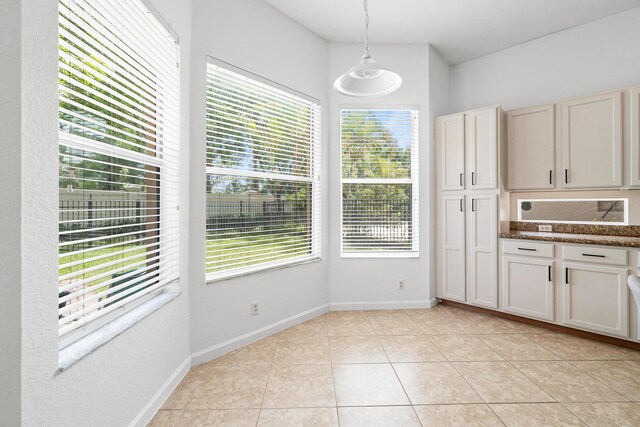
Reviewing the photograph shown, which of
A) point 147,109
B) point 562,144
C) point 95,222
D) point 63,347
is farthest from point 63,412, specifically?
point 562,144

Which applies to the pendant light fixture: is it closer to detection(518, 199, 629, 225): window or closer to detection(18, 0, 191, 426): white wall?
detection(18, 0, 191, 426): white wall

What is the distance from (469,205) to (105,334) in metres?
3.51

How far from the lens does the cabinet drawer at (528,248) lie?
3006 mm

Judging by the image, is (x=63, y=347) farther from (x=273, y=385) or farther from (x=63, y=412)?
(x=273, y=385)

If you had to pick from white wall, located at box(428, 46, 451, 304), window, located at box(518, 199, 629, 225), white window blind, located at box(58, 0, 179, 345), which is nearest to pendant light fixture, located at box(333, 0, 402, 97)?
white window blind, located at box(58, 0, 179, 345)

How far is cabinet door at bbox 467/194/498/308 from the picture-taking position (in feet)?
10.9

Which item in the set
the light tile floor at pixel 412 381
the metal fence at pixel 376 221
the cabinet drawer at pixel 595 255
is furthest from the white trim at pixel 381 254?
the cabinet drawer at pixel 595 255

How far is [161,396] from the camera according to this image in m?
1.91

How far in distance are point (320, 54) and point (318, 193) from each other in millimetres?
1599

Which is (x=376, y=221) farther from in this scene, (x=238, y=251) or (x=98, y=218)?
(x=98, y=218)

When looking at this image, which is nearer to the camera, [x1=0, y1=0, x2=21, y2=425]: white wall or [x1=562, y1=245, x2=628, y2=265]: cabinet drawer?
[x1=0, y1=0, x2=21, y2=425]: white wall

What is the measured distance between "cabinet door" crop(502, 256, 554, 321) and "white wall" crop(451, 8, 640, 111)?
1881mm

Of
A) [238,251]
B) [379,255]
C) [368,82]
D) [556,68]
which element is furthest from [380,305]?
[556,68]

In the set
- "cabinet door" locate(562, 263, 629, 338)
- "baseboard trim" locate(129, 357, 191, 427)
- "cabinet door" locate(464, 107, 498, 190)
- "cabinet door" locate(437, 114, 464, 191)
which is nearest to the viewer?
"baseboard trim" locate(129, 357, 191, 427)
